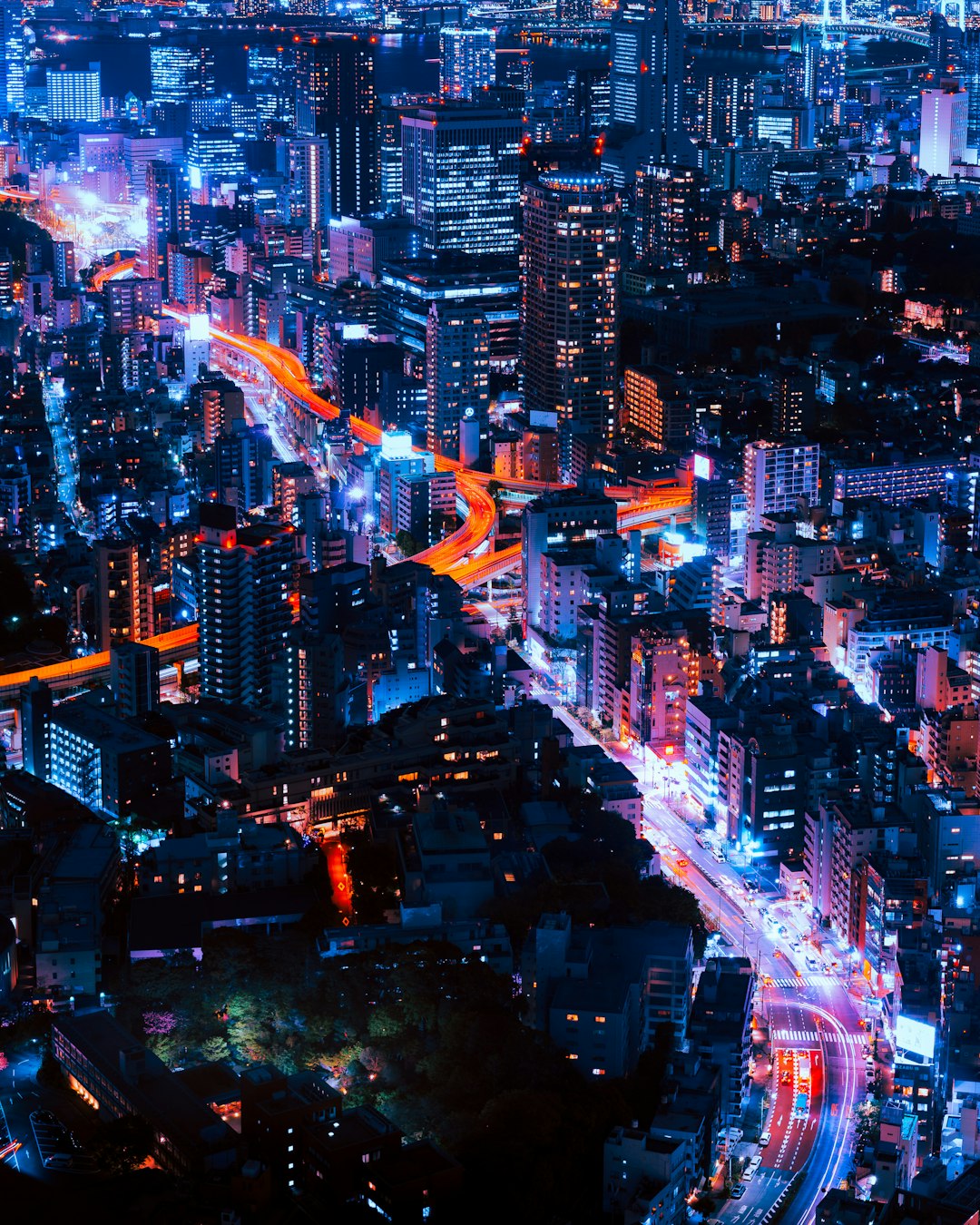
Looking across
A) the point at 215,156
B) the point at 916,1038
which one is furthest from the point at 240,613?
the point at 215,156

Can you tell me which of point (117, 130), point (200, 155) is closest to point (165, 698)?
point (200, 155)

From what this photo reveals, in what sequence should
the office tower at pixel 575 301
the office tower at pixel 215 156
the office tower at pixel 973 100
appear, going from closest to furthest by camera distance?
the office tower at pixel 575 301, the office tower at pixel 215 156, the office tower at pixel 973 100

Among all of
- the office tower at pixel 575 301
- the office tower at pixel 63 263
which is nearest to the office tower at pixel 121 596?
the office tower at pixel 575 301

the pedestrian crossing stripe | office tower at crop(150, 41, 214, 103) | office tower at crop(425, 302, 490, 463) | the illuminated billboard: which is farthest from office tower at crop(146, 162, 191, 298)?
the illuminated billboard

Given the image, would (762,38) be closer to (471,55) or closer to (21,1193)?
(471,55)

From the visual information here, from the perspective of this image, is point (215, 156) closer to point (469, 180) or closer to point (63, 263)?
point (63, 263)

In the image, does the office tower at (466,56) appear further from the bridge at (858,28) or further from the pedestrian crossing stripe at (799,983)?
the pedestrian crossing stripe at (799,983)

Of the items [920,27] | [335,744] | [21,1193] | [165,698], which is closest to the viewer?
[21,1193]
